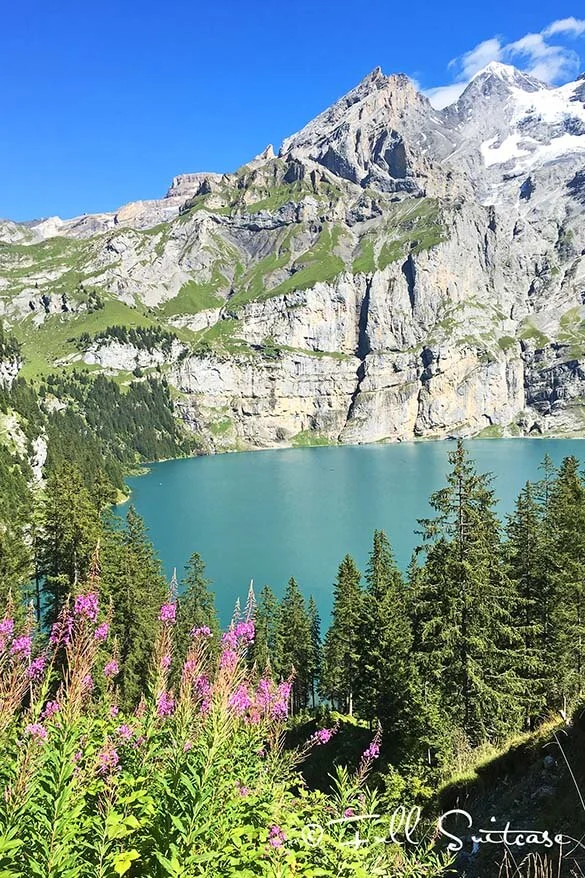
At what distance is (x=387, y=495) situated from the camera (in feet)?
424

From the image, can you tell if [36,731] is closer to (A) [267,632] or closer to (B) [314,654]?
(B) [314,654]

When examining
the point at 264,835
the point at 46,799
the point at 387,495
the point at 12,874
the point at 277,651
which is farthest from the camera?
the point at 387,495

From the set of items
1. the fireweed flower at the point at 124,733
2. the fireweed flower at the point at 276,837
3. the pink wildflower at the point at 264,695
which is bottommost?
the pink wildflower at the point at 264,695

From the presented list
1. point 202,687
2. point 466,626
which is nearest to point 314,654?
point 466,626

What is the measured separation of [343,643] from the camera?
137 feet

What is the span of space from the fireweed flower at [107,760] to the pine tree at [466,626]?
16945 mm

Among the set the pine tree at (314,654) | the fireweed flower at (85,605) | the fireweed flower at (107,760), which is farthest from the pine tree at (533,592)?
the pine tree at (314,654)

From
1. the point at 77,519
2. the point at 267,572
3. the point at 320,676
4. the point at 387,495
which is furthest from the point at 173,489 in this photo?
the point at 77,519

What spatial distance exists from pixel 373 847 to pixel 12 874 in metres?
3.51

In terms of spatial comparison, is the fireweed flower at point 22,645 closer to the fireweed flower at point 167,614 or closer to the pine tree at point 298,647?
the fireweed flower at point 167,614

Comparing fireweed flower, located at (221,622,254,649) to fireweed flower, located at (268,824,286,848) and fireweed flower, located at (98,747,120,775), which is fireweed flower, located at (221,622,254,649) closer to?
fireweed flower, located at (98,747,120,775)

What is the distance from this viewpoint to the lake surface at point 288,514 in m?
78.1

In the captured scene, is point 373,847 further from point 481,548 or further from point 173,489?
point 173,489

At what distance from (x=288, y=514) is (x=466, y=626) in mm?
96630
